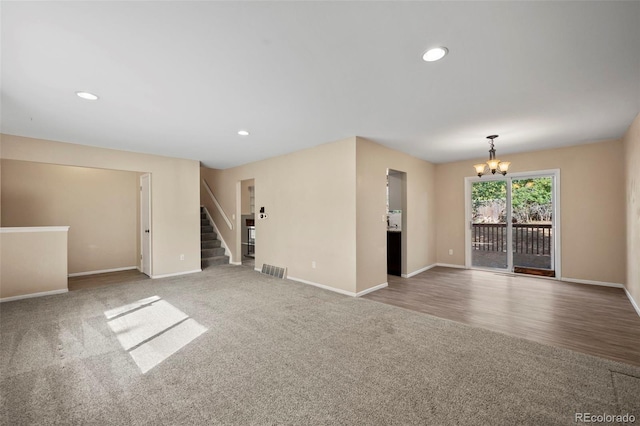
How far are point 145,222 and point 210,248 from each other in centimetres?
188

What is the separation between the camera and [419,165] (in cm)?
609

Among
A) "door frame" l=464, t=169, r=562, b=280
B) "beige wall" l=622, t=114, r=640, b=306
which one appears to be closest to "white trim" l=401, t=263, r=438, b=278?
"door frame" l=464, t=169, r=562, b=280

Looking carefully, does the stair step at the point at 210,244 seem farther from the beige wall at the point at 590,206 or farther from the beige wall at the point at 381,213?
the beige wall at the point at 590,206

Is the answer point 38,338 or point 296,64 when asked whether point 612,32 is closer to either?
point 296,64

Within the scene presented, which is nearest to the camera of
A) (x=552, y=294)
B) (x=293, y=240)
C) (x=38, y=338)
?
(x=38, y=338)

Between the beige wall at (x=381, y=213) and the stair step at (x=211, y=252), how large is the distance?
448 centimetres

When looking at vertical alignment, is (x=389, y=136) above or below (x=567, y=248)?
above

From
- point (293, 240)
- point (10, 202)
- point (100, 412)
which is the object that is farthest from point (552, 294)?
point (10, 202)

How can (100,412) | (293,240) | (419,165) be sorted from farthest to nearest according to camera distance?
(419,165) → (293,240) → (100,412)

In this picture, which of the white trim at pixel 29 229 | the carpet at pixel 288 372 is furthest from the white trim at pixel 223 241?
the carpet at pixel 288 372

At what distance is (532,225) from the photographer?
20.3 ft

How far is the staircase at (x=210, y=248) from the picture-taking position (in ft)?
22.4

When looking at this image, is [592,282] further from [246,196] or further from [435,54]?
[246,196]

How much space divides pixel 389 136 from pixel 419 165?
2175 mm
